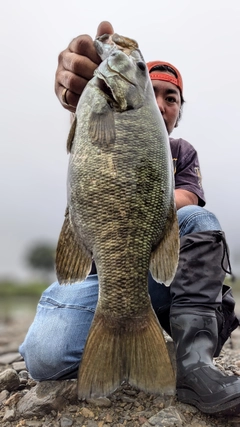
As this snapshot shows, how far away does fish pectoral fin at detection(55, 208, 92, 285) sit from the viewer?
88.0 inches

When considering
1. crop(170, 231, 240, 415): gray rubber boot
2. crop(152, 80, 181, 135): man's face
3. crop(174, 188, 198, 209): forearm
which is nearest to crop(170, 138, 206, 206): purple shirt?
crop(174, 188, 198, 209): forearm

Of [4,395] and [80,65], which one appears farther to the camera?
[4,395]

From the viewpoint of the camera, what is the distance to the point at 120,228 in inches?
83.8

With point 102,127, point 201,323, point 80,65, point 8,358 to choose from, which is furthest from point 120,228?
point 8,358

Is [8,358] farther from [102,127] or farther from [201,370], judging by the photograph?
[102,127]

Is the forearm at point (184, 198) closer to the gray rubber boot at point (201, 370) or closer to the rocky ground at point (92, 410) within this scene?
the gray rubber boot at point (201, 370)

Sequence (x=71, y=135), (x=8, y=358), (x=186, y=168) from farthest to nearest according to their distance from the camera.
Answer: (x=8, y=358) → (x=186, y=168) → (x=71, y=135)

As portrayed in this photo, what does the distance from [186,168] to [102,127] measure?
186cm

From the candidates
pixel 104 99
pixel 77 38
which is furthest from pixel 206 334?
pixel 77 38

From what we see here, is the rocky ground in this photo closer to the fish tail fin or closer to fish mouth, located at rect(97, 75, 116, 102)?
the fish tail fin

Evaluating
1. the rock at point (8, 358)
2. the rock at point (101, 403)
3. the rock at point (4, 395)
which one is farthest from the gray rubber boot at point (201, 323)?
the rock at point (8, 358)

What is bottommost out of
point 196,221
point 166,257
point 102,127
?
point 166,257

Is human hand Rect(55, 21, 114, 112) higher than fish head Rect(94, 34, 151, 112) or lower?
higher

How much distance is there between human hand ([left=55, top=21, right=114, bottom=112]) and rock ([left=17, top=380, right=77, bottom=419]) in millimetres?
1867
